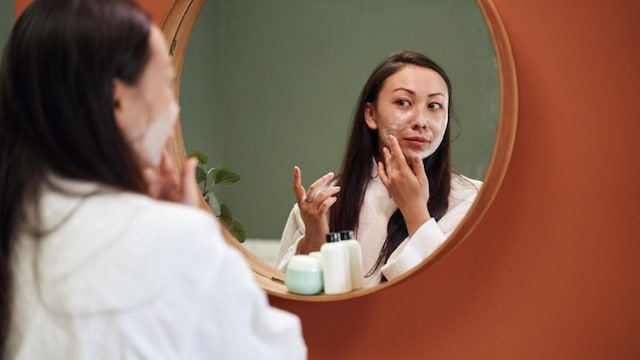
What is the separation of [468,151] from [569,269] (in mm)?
206

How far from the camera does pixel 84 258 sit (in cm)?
55

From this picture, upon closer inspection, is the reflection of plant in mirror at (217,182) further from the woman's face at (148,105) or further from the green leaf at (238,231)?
the woman's face at (148,105)

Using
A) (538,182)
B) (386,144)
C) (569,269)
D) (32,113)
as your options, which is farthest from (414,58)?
(32,113)

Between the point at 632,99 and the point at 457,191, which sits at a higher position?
the point at 632,99

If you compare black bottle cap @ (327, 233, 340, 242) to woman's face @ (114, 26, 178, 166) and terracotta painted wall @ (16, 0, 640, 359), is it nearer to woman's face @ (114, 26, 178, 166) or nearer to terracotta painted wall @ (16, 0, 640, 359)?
terracotta painted wall @ (16, 0, 640, 359)

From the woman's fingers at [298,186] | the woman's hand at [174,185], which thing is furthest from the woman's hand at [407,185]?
the woman's hand at [174,185]

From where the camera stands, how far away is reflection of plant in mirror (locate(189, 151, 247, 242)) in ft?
3.70

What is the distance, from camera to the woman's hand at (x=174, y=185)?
0.71 m

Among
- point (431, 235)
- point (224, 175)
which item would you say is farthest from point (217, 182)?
point (431, 235)

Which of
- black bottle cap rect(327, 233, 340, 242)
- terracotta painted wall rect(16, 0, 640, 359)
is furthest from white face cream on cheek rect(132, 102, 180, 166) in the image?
terracotta painted wall rect(16, 0, 640, 359)

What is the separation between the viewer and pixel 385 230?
3.42ft

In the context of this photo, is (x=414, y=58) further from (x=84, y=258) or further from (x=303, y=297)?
(x=84, y=258)

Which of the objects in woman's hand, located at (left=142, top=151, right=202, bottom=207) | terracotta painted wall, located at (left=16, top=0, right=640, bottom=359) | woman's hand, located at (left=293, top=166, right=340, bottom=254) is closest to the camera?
woman's hand, located at (left=142, top=151, right=202, bottom=207)

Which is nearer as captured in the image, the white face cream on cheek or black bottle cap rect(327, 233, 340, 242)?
the white face cream on cheek
